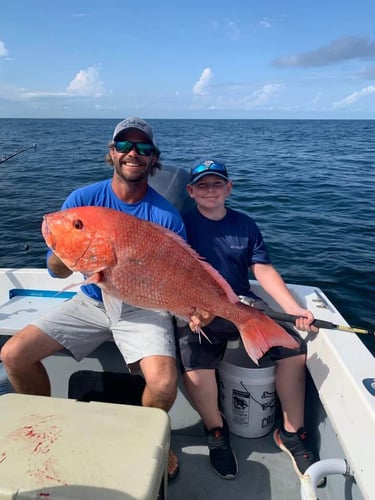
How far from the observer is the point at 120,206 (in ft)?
9.99

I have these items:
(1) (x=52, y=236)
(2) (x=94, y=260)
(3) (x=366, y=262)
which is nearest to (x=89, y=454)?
(2) (x=94, y=260)

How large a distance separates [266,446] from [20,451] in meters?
1.94

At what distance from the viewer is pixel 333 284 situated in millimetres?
7086

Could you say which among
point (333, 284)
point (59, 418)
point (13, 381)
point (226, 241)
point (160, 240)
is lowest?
point (333, 284)

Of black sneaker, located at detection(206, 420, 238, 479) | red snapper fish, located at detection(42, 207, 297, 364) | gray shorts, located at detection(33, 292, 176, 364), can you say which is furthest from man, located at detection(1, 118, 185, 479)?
red snapper fish, located at detection(42, 207, 297, 364)

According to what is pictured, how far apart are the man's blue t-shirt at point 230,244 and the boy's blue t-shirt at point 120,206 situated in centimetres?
21

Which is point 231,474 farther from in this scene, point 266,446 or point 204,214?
point 204,214

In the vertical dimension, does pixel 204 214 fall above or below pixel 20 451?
above

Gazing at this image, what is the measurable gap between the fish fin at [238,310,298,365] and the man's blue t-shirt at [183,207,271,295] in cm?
64

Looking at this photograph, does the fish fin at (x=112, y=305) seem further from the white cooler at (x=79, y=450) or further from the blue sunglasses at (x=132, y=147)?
the blue sunglasses at (x=132, y=147)

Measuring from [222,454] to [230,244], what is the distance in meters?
1.46

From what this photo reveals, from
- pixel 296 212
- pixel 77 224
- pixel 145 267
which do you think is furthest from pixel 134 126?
pixel 296 212

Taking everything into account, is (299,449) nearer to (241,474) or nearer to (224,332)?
(241,474)

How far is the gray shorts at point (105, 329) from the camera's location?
272 centimetres
